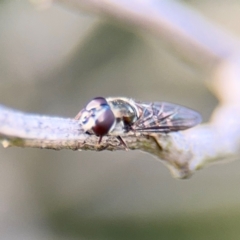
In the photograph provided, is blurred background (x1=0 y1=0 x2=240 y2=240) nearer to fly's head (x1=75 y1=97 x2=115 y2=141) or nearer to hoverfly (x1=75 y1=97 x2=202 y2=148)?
hoverfly (x1=75 y1=97 x2=202 y2=148)

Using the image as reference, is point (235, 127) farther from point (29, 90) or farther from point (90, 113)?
point (29, 90)

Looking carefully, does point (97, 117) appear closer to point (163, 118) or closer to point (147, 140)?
point (147, 140)

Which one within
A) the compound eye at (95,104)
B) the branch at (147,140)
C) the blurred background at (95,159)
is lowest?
the branch at (147,140)

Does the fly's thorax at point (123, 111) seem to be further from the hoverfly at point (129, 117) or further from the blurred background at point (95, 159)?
the blurred background at point (95, 159)

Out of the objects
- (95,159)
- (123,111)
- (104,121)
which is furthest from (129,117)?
(95,159)

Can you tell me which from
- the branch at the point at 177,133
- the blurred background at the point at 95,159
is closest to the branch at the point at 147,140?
the branch at the point at 177,133

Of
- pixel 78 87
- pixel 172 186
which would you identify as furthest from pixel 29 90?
pixel 172 186
